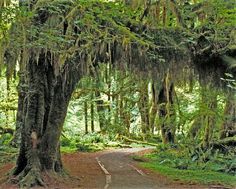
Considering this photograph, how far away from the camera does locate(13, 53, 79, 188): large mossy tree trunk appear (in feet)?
36.2

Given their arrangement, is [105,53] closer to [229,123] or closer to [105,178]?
[105,178]

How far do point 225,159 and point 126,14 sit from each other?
26.6 feet

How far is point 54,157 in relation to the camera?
1149 centimetres

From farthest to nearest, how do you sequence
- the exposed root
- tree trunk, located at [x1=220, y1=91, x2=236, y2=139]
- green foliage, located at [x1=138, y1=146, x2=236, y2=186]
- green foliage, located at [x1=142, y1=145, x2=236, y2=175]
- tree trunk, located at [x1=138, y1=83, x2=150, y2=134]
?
tree trunk, located at [x1=138, y1=83, x2=150, y2=134], tree trunk, located at [x1=220, y1=91, x2=236, y2=139], green foliage, located at [x1=142, y1=145, x2=236, y2=175], green foliage, located at [x1=138, y1=146, x2=236, y2=186], the exposed root

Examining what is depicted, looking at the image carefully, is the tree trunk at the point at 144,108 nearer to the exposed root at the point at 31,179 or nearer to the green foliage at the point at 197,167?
the green foliage at the point at 197,167

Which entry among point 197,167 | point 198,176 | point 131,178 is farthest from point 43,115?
point 197,167

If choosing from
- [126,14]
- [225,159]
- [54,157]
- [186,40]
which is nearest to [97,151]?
[225,159]

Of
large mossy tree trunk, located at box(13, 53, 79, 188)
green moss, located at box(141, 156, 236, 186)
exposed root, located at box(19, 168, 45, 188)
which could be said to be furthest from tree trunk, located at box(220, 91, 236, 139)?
exposed root, located at box(19, 168, 45, 188)

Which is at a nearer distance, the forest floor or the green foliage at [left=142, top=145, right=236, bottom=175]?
the forest floor

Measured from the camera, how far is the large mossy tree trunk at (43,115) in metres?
11.0

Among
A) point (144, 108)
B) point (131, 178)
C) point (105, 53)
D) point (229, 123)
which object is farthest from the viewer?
point (144, 108)

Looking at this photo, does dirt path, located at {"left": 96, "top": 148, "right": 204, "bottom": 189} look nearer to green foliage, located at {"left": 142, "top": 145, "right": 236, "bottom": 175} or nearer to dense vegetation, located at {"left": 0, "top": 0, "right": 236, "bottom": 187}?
dense vegetation, located at {"left": 0, "top": 0, "right": 236, "bottom": 187}

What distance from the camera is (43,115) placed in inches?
445

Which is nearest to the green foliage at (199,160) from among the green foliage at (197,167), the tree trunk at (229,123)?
the green foliage at (197,167)
